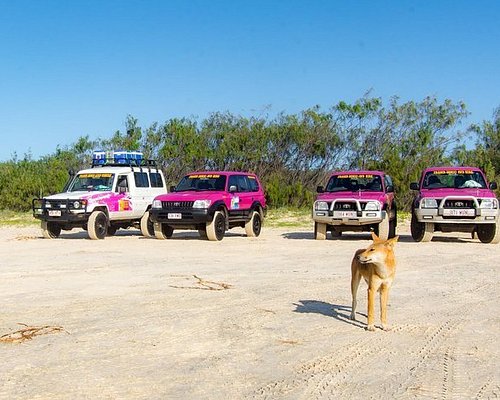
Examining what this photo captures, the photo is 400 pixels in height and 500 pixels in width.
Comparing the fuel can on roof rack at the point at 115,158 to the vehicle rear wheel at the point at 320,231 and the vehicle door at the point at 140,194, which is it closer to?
the vehicle door at the point at 140,194

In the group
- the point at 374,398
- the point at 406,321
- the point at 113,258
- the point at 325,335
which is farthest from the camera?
the point at 113,258

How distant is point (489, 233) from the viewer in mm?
15781

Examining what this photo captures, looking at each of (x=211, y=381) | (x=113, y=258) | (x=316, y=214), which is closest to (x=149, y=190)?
(x=316, y=214)

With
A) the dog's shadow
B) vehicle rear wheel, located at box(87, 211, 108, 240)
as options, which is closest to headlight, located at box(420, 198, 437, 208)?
vehicle rear wheel, located at box(87, 211, 108, 240)

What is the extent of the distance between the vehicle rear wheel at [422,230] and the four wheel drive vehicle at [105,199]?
6.67m

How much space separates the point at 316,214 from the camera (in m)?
16.3

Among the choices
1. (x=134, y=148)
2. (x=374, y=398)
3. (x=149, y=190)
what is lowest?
(x=374, y=398)

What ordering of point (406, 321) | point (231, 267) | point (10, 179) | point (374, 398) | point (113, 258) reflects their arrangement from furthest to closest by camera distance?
point (10, 179)
point (113, 258)
point (231, 267)
point (406, 321)
point (374, 398)

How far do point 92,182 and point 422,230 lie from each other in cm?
841

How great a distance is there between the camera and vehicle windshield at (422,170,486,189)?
1612 centimetres

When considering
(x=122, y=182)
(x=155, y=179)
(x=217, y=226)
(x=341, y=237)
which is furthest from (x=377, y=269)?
(x=155, y=179)

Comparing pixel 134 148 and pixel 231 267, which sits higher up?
pixel 134 148

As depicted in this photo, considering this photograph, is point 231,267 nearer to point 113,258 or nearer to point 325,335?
point 113,258

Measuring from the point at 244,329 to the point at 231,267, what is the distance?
4844mm
